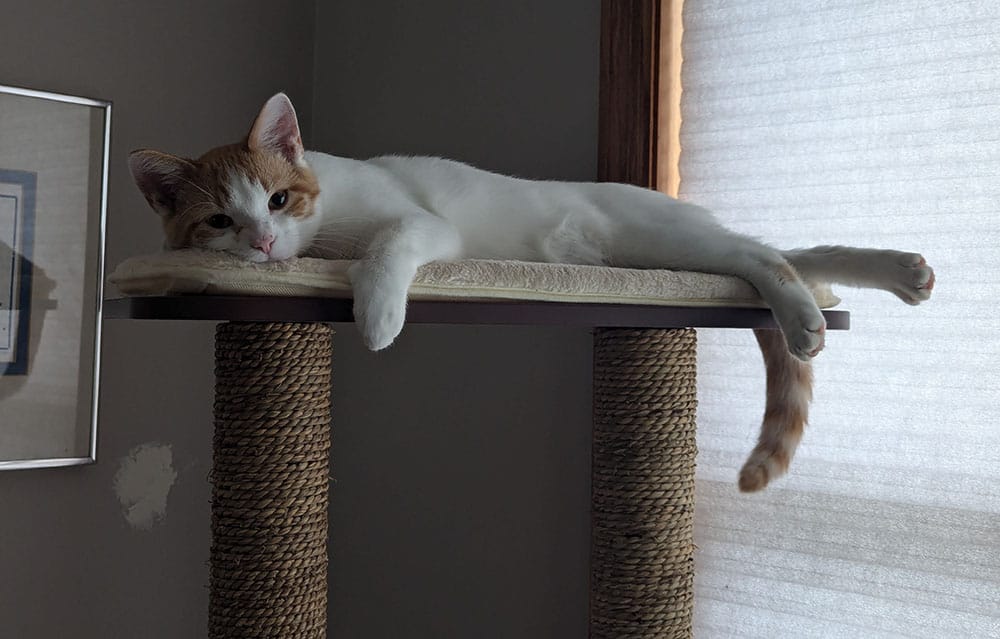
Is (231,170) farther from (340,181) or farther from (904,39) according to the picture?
(904,39)

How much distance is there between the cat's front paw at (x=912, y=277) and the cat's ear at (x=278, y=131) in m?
0.75

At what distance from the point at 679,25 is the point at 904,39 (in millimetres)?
400

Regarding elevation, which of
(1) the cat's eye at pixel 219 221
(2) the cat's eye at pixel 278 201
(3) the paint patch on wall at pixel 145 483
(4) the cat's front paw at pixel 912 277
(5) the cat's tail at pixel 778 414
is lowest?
(3) the paint patch on wall at pixel 145 483

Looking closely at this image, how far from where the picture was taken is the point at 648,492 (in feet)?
4.28

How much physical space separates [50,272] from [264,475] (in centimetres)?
97

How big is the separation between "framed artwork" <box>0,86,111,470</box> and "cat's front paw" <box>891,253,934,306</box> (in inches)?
58.3

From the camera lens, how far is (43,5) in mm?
1782

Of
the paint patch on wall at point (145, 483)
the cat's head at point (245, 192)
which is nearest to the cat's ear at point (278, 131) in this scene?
the cat's head at point (245, 192)

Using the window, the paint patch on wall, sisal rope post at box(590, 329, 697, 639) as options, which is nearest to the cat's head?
sisal rope post at box(590, 329, 697, 639)

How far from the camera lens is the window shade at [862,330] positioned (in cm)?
131

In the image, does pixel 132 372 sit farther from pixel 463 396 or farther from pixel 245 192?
pixel 245 192

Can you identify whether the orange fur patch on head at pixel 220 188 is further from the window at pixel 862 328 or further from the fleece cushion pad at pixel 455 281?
the window at pixel 862 328

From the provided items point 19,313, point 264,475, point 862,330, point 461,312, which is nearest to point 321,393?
point 264,475

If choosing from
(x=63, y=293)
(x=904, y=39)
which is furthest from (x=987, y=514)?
(x=63, y=293)
